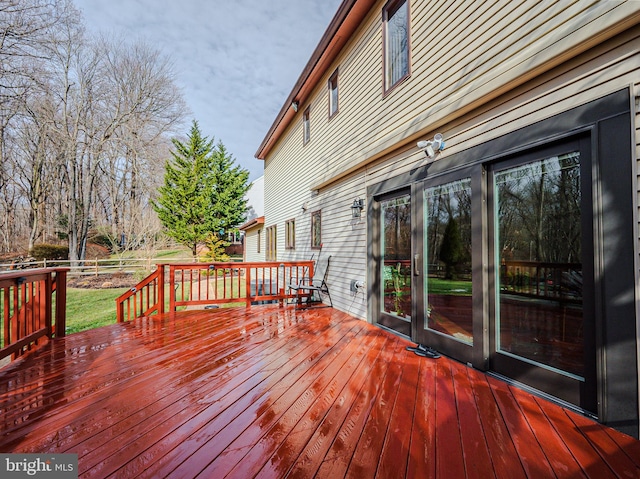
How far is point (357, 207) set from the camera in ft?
15.3

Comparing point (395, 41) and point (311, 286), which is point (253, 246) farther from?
point (395, 41)

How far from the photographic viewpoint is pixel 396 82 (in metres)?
3.85

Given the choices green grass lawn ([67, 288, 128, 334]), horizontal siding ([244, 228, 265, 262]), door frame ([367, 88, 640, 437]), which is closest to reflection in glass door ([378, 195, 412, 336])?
door frame ([367, 88, 640, 437])

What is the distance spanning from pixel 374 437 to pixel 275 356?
1.55 m

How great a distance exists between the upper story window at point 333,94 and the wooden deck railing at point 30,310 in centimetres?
528

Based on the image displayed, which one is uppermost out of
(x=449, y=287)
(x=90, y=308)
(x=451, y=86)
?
(x=451, y=86)

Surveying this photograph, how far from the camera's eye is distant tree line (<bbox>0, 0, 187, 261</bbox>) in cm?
1358

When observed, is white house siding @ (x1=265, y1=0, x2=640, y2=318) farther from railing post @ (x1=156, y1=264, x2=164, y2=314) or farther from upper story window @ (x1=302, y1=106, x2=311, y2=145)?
railing post @ (x1=156, y1=264, x2=164, y2=314)

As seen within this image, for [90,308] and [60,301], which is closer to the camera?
[60,301]

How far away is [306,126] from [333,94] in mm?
1648

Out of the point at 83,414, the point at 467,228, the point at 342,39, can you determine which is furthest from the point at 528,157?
the point at 342,39

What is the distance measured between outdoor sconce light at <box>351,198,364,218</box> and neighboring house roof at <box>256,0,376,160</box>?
299 centimetres

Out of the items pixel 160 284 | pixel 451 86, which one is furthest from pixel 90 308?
pixel 451 86

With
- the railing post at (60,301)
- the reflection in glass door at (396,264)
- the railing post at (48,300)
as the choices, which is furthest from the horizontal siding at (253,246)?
the reflection in glass door at (396,264)
